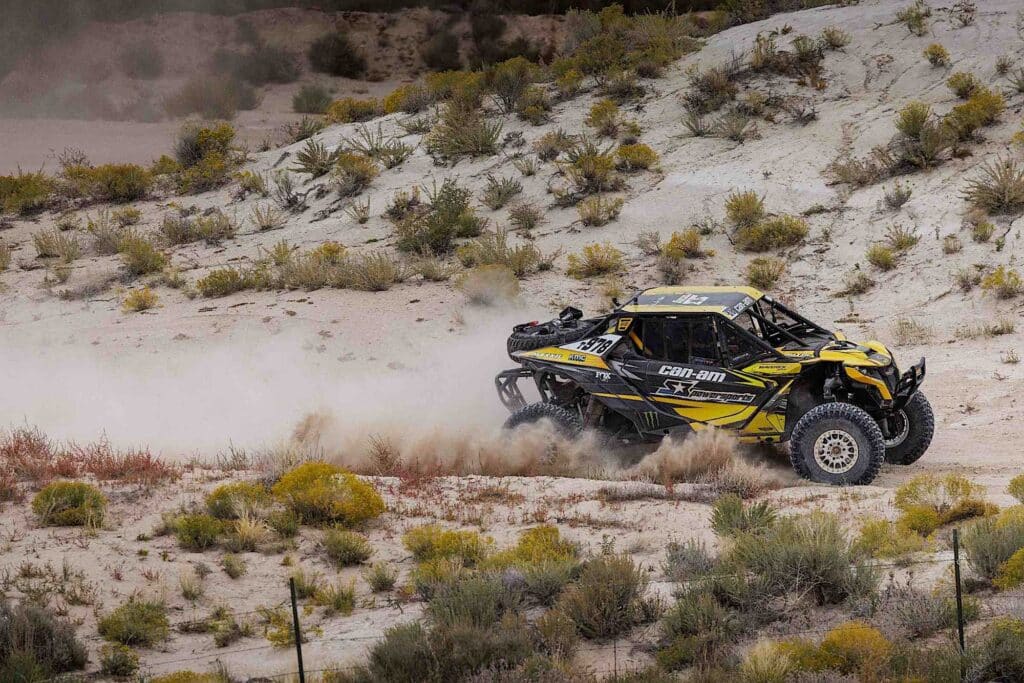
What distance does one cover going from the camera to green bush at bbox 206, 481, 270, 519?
38.5 feet

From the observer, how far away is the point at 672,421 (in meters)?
13.0

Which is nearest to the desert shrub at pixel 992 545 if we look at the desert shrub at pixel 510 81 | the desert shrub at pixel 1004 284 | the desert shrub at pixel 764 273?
the desert shrub at pixel 1004 284

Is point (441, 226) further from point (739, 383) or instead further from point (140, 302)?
point (739, 383)

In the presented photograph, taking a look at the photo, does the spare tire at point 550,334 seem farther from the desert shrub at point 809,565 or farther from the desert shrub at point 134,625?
the desert shrub at point 134,625

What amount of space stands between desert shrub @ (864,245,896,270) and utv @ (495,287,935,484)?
287 inches

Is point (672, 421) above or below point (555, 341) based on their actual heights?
below

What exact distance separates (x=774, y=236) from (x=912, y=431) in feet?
30.6

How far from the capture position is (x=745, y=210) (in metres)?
22.5

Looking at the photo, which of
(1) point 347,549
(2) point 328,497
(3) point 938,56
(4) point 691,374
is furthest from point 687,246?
(1) point 347,549

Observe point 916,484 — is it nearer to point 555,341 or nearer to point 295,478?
point 555,341

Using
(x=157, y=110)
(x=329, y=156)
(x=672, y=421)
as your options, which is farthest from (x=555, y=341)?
(x=157, y=110)

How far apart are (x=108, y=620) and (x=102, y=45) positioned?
121ft

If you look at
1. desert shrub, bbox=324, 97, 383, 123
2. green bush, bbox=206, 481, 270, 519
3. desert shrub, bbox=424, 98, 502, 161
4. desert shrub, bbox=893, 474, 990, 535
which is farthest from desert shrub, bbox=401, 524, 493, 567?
desert shrub, bbox=324, 97, 383, 123

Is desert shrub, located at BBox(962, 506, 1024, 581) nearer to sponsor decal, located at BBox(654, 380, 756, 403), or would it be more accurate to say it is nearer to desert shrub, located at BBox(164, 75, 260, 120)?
sponsor decal, located at BBox(654, 380, 756, 403)
